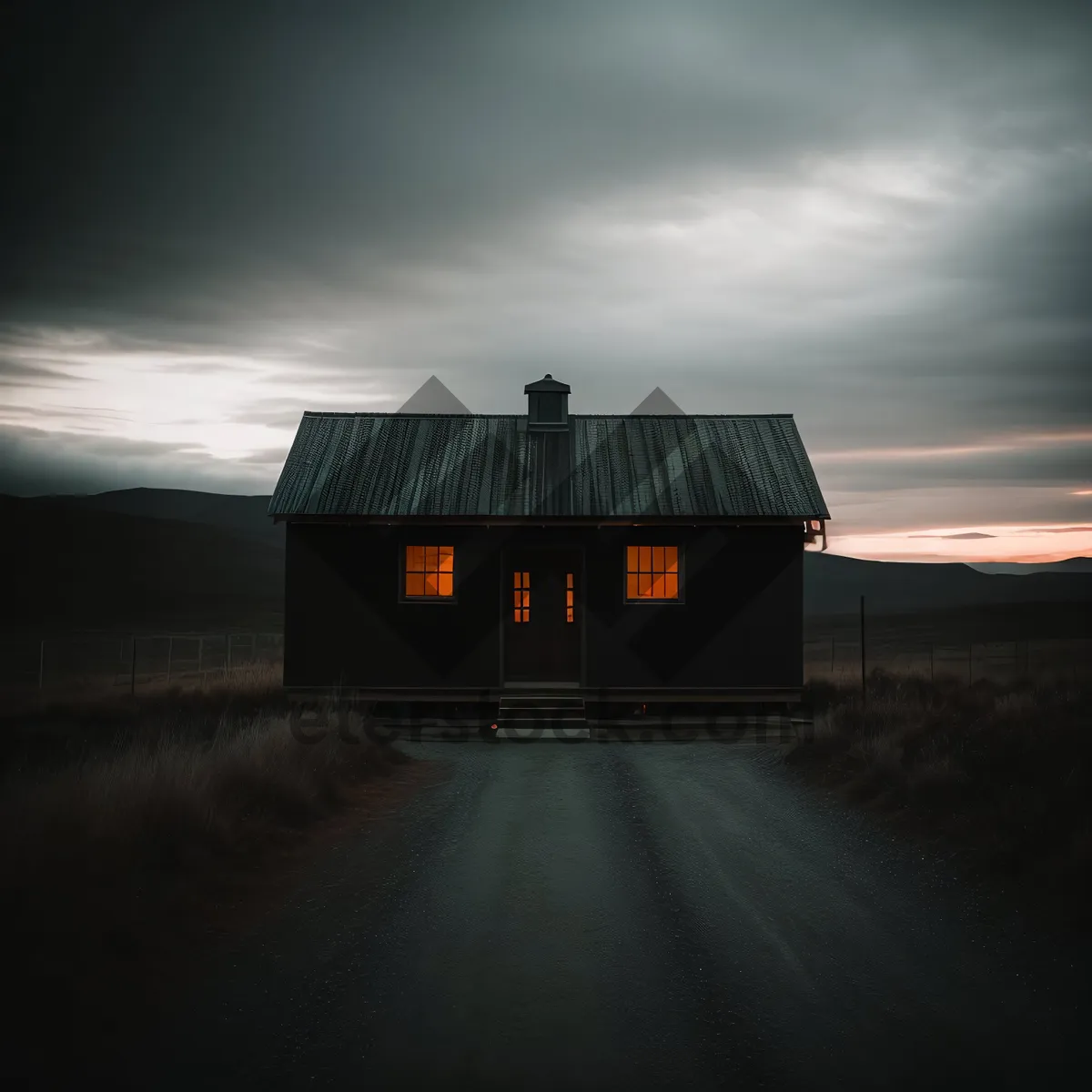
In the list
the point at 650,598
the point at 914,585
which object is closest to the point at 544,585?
the point at 650,598

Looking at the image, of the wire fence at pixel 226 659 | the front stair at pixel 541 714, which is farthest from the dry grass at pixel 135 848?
the wire fence at pixel 226 659

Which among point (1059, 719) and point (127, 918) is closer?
point (127, 918)

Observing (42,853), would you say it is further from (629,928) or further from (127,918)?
(629,928)

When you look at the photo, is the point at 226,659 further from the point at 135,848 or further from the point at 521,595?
the point at 135,848

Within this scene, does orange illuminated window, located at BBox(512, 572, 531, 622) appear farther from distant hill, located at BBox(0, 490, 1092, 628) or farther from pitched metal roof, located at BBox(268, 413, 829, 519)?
distant hill, located at BBox(0, 490, 1092, 628)

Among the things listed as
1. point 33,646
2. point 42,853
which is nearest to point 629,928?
point 42,853

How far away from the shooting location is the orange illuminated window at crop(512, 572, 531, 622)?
1716 cm

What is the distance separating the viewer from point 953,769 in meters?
8.74

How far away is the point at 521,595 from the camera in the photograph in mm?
17188

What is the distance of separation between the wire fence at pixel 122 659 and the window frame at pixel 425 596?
23.7 ft

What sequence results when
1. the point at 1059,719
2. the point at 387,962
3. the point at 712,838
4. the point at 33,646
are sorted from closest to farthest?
the point at 387,962 < the point at 712,838 < the point at 1059,719 < the point at 33,646

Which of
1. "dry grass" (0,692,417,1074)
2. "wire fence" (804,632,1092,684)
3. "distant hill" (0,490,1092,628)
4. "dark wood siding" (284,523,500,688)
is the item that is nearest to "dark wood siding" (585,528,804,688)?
"dark wood siding" (284,523,500,688)

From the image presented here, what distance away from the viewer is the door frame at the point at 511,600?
16672 mm

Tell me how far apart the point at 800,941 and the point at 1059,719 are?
18.1ft
